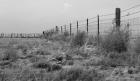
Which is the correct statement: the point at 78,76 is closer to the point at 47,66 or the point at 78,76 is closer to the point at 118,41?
the point at 47,66

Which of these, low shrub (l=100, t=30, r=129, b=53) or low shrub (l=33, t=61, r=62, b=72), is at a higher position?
low shrub (l=100, t=30, r=129, b=53)

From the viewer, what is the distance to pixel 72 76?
440cm

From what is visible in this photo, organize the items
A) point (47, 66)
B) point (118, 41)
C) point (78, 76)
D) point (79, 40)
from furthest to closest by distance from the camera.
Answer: point (79, 40), point (118, 41), point (47, 66), point (78, 76)

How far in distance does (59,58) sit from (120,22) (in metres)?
3.69

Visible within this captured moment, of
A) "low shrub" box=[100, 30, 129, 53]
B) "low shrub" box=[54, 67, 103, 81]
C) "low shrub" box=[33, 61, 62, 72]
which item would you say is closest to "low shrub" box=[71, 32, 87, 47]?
"low shrub" box=[100, 30, 129, 53]

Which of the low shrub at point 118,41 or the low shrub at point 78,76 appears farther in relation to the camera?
the low shrub at point 118,41

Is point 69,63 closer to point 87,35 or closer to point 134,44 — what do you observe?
point 134,44

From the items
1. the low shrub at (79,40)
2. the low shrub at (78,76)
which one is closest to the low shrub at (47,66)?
the low shrub at (78,76)

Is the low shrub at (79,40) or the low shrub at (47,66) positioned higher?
the low shrub at (79,40)

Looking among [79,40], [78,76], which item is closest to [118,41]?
[78,76]

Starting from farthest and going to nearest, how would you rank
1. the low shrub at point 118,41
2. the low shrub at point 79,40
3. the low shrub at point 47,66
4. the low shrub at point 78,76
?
the low shrub at point 79,40
the low shrub at point 118,41
the low shrub at point 47,66
the low shrub at point 78,76

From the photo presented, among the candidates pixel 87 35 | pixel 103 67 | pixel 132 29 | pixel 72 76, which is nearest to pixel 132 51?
pixel 132 29

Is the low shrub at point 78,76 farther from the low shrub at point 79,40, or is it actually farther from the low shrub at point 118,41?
the low shrub at point 79,40

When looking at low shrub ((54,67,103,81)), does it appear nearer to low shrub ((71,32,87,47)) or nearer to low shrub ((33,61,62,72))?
low shrub ((33,61,62,72))
